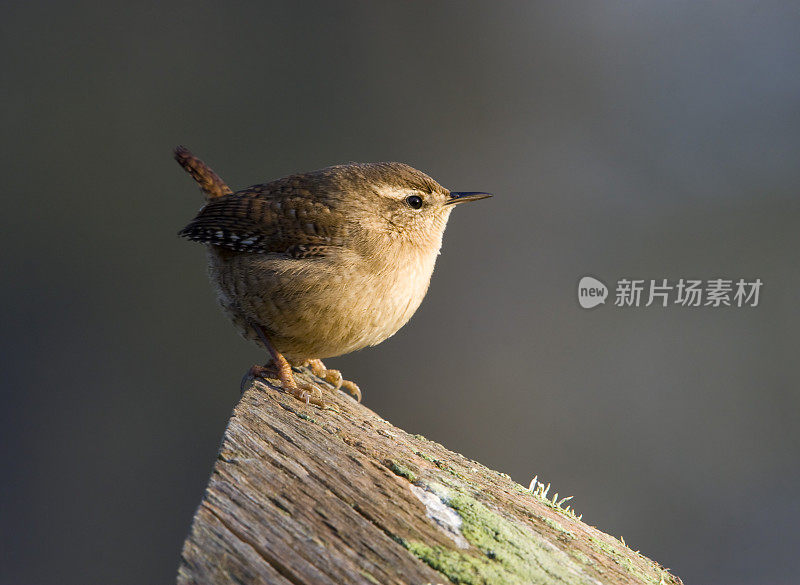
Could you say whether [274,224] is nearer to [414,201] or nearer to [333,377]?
[414,201]

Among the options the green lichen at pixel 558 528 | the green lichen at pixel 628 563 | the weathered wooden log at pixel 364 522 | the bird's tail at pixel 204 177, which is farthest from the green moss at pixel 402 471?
the bird's tail at pixel 204 177

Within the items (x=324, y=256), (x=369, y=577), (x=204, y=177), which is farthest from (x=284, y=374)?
(x=369, y=577)

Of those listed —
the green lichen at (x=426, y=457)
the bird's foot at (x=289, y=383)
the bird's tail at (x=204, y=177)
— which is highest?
the bird's tail at (x=204, y=177)

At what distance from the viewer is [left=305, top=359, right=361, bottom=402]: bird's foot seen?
3.72m

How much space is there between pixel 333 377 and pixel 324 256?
78cm

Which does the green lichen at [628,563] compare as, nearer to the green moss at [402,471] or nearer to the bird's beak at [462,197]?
the green moss at [402,471]

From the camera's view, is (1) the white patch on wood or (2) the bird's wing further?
(2) the bird's wing

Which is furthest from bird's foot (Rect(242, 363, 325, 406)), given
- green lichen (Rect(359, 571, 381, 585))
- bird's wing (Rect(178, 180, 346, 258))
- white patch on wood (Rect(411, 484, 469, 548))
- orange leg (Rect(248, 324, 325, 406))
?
green lichen (Rect(359, 571, 381, 585))

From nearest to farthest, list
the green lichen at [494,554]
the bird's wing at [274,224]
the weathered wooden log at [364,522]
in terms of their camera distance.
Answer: the weathered wooden log at [364,522]
the green lichen at [494,554]
the bird's wing at [274,224]

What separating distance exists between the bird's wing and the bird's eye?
383 millimetres

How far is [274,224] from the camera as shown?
11.3ft

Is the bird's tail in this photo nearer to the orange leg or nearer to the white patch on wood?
the orange leg

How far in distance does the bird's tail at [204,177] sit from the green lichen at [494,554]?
9.33 feet

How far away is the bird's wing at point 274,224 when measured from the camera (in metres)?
3.33
